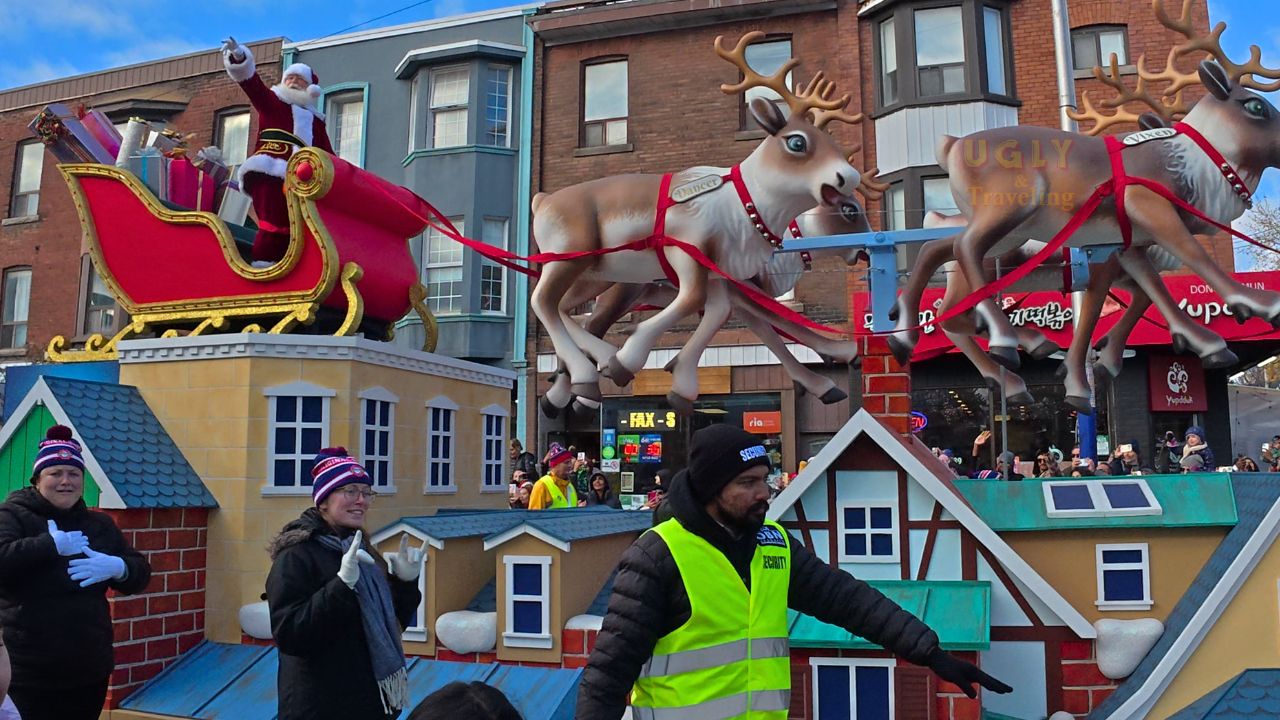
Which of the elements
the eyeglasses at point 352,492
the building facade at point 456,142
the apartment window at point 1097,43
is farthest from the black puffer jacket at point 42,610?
the apartment window at point 1097,43

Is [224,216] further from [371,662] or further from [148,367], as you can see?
[371,662]

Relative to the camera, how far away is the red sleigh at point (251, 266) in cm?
645

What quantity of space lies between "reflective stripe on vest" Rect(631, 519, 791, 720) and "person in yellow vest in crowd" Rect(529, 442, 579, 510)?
5935mm

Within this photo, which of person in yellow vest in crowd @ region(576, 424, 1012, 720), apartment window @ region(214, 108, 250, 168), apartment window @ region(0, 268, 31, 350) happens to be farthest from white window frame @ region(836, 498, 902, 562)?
apartment window @ region(0, 268, 31, 350)

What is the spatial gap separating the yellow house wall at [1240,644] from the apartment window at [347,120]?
56.5 feet

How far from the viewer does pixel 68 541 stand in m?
4.17

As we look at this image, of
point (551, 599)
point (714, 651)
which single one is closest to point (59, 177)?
point (551, 599)

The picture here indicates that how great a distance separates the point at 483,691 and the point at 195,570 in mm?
5396

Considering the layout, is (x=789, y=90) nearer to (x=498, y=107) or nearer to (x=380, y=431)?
(x=380, y=431)

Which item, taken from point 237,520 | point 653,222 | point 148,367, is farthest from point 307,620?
point 148,367

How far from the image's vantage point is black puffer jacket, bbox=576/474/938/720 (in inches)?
107

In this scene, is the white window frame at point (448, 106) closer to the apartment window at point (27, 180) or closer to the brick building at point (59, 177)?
the brick building at point (59, 177)

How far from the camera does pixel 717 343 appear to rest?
15.9 meters

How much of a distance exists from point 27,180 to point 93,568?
2083 cm
